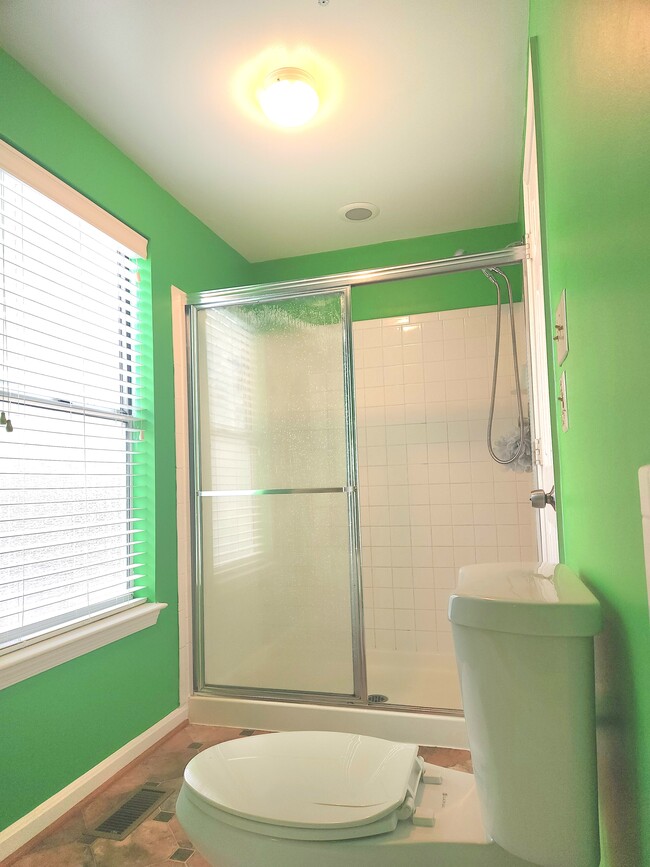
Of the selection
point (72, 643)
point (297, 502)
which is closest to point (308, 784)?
point (72, 643)

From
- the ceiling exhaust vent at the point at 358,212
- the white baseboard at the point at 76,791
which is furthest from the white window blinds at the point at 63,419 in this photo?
the ceiling exhaust vent at the point at 358,212

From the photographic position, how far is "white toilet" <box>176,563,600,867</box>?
0.91 metres

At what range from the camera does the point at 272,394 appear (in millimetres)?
2812

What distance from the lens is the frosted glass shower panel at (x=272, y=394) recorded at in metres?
2.72

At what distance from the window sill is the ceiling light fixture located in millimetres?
2006

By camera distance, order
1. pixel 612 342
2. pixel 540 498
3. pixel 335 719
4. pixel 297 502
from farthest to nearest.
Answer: pixel 297 502 < pixel 335 719 < pixel 540 498 < pixel 612 342

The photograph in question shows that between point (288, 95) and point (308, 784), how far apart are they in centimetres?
214

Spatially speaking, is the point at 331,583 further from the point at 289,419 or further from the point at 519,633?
the point at 519,633

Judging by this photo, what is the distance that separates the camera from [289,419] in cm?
277

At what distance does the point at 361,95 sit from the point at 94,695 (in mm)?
2461

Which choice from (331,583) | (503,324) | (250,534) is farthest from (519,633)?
(503,324)

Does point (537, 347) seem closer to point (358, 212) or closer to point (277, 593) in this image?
point (358, 212)

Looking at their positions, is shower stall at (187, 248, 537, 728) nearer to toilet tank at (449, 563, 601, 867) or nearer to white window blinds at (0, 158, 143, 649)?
white window blinds at (0, 158, 143, 649)

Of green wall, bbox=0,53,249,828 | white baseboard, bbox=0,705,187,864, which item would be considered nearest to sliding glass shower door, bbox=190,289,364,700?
green wall, bbox=0,53,249,828
